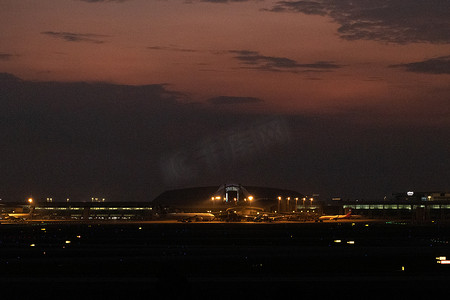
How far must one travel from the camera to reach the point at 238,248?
6438 centimetres

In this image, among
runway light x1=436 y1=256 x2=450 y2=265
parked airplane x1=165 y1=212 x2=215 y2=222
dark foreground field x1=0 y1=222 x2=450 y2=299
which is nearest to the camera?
dark foreground field x1=0 y1=222 x2=450 y2=299

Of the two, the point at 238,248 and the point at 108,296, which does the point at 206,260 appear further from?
the point at 108,296

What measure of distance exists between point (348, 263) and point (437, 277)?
878cm

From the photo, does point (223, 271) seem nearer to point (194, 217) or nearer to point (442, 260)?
point (442, 260)

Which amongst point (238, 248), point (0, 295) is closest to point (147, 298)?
point (0, 295)

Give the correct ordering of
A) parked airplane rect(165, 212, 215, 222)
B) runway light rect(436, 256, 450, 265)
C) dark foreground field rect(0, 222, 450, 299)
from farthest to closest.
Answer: parked airplane rect(165, 212, 215, 222), runway light rect(436, 256, 450, 265), dark foreground field rect(0, 222, 450, 299)

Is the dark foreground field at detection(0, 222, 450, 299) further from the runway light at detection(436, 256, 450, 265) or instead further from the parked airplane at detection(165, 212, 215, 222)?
the parked airplane at detection(165, 212, 215, 222)

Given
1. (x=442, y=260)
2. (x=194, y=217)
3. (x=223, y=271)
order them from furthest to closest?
(x=194, y=217) < (x=442, y=260) < (x=223, y=271)

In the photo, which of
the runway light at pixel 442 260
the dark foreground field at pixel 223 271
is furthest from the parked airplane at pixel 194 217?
the runway light at pixel 442 260

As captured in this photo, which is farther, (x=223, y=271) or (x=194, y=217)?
(x=194, y=217)

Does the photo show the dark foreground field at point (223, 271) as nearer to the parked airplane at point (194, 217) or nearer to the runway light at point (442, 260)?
the runway light at point (442, 260)

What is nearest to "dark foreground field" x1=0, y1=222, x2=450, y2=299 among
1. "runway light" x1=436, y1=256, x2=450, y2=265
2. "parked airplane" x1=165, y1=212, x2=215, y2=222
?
"runway light" x1=436, y1=256, x2=450, y2=265

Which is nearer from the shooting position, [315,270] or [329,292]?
[329,292]

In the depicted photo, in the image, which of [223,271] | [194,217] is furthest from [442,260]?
[194,217]
